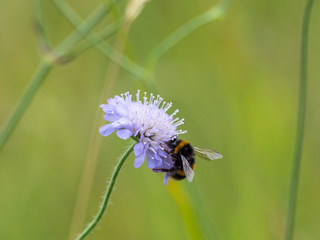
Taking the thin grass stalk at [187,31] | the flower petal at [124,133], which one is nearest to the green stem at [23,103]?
the thin grass stalk at [187,31]

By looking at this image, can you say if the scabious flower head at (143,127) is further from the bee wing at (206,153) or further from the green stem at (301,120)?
the green stem at (301,120)

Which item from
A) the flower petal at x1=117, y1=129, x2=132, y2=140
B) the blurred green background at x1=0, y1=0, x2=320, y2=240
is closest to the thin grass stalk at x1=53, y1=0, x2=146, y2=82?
the blurred green background at x1=0, y1=0, x2=320, y2=240

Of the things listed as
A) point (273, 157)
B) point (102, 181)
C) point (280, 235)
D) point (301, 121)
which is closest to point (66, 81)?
point (102, 181)

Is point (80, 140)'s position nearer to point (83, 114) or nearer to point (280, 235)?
point (83, 114)

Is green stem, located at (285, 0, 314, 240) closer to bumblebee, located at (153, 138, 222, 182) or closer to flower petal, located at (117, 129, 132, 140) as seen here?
bumblebee, located at (153, 138, 222, 182)

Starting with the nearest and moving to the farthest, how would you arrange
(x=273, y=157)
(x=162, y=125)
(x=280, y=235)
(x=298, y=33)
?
1. (x=162, y=125)
2. (x=280, y=235)
3. (x=273, y=157)
4. (x=298, y=33)

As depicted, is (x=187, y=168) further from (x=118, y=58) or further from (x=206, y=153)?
(x=118, y=58)

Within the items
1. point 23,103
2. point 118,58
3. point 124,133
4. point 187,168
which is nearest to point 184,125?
point 118,58
